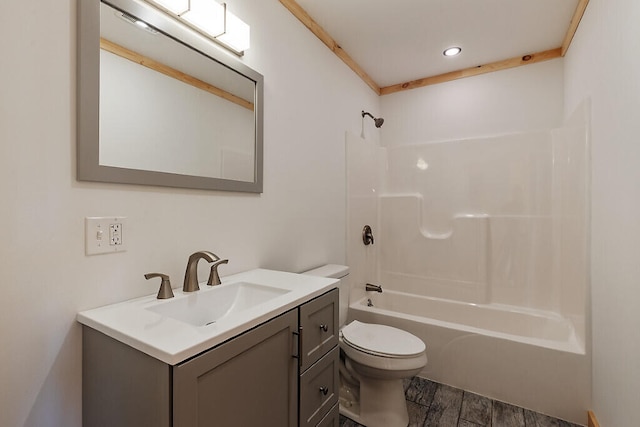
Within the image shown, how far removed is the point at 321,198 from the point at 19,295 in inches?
61.9

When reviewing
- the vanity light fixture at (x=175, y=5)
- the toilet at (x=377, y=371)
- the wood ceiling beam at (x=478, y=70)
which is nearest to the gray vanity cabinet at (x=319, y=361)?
the toilet at (x=377, y=371)

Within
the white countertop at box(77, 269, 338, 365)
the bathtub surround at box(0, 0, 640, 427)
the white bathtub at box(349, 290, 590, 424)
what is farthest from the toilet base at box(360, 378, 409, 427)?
the white countertop at box(77, 269, 338, 365)

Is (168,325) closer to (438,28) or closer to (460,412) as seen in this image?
(460,412)

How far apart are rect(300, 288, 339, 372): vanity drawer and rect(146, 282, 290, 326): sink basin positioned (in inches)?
5.1

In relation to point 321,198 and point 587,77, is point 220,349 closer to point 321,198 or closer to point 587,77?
point 321,198

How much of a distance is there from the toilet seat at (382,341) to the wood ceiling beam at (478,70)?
2.26 m

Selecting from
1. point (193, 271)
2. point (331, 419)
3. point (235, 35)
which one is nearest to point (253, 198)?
point (193, 271)

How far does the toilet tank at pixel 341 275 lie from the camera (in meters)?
1.89

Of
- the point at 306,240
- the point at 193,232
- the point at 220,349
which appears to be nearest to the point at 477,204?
the point at 306,240

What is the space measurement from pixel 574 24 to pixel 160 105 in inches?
Result: 99.0

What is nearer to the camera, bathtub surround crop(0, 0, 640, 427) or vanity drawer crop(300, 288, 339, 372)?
bathtub surround crop(0, 0, 640, 427)

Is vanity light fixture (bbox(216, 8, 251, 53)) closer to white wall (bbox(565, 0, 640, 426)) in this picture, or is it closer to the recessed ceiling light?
white wall (bbox(565, 0, 640, 426))

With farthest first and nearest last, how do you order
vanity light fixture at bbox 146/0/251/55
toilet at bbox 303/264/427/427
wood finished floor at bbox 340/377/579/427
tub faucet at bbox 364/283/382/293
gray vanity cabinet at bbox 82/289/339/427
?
1. tub faucet at bbox 364/283/382/293
2. wood finished floor at bbox 340/377/579/427
3. toilet at bbox 303/264/427/427
4. vanity light fixture at bbox 146/0/251/55
5. gray vanity cabinet at bbox 82/289/339/427

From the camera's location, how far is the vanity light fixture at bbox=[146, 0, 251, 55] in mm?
1184
